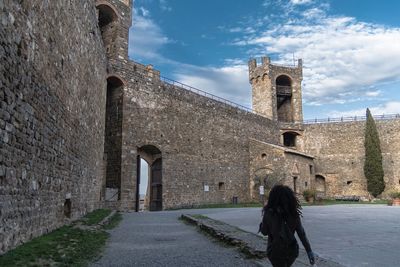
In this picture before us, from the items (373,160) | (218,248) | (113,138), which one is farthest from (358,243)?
(373,160)

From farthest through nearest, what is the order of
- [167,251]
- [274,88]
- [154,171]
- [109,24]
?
[274,88]
[154,171]
[109,24]
[167,251]

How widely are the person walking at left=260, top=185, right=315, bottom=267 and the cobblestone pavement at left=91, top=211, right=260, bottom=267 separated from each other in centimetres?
213

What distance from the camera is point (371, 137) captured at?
31.0m

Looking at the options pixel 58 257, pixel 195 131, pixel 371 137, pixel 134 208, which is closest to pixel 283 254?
pixel 58 257

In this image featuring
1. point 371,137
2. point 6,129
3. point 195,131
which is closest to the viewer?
point 6,129

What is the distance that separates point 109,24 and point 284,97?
2109 centimetres

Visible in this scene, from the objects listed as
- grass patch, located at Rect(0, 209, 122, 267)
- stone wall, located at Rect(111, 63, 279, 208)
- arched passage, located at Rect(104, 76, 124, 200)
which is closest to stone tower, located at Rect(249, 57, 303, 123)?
stone wall, located at Rect(111, 63, 279, 208)

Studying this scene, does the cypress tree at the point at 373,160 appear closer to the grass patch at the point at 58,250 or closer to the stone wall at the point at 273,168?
the stone wall at the point at 273,168

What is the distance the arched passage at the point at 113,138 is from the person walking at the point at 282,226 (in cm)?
1450

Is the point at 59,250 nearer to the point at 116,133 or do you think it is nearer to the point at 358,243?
the point at 358,243

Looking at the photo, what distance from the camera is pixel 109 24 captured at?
18875mm

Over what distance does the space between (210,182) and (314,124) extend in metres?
14.7

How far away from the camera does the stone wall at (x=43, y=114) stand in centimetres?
509

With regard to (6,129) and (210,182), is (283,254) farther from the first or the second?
(210,182)
